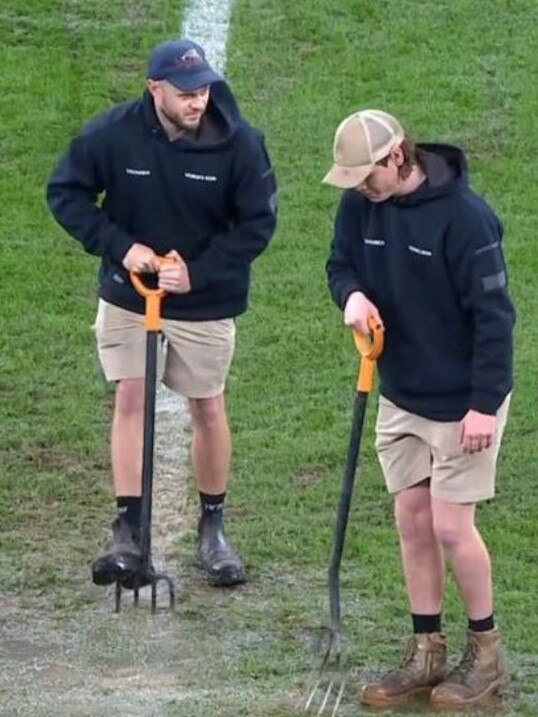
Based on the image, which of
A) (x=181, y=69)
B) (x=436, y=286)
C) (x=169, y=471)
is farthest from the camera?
(x=169, y=471)

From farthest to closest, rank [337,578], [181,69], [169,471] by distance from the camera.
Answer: [169,471] < [181,69] < [337,578]

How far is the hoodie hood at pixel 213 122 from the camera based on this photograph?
6652mm

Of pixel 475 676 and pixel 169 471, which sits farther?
pixel 169 471

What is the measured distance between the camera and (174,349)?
6906 mm

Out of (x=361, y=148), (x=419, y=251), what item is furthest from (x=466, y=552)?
(x=361, y=148)

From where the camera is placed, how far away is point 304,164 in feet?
37.0

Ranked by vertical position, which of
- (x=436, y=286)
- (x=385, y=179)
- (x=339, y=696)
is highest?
(x=385, y=179)

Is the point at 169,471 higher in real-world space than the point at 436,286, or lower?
lower

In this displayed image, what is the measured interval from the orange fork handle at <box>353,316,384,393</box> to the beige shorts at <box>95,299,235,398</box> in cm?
100

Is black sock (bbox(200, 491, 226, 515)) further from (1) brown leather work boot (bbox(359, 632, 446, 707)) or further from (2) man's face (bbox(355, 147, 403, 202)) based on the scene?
(2) man's face (bbox(355, 147, 403, 202))

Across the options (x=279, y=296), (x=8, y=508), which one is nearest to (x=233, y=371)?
(x=279, y=296)

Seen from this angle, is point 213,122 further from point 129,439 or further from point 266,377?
point 266,377

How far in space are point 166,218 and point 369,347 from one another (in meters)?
1.14

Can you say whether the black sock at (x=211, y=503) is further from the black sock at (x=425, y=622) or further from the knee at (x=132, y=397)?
the black sock at (x=425, y=622)
